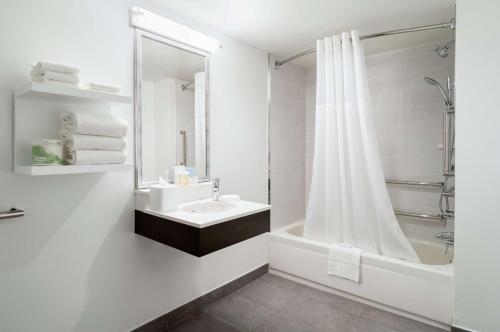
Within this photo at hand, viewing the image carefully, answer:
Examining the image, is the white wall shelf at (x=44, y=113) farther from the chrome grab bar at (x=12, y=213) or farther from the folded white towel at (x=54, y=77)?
the chrome grab bar at (x=12, y=213)

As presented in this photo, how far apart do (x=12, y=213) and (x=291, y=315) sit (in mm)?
1915

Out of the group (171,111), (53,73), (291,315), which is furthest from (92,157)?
(291,315)

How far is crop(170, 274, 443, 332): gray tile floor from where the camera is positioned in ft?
6.78

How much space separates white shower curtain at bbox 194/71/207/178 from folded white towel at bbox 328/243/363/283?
1.28 meters

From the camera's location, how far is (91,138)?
149 centimetres

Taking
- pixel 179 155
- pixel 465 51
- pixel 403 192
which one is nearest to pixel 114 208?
pixel 179 155

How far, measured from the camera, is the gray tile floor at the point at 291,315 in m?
2.07

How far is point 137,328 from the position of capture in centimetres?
192

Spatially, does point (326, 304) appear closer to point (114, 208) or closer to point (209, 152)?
point (209, 152)

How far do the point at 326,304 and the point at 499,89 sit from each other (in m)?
1.93

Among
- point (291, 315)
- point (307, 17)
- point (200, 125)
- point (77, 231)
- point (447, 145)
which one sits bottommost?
point (291, 315)

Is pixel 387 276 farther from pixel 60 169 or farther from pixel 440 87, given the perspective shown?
pixel 60 169

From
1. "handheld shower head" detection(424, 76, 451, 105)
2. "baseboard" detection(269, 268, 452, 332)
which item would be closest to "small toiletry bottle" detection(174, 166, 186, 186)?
"baseboard" detection(269, 268, 452, 332)

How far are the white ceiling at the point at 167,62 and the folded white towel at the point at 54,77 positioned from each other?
554mm
